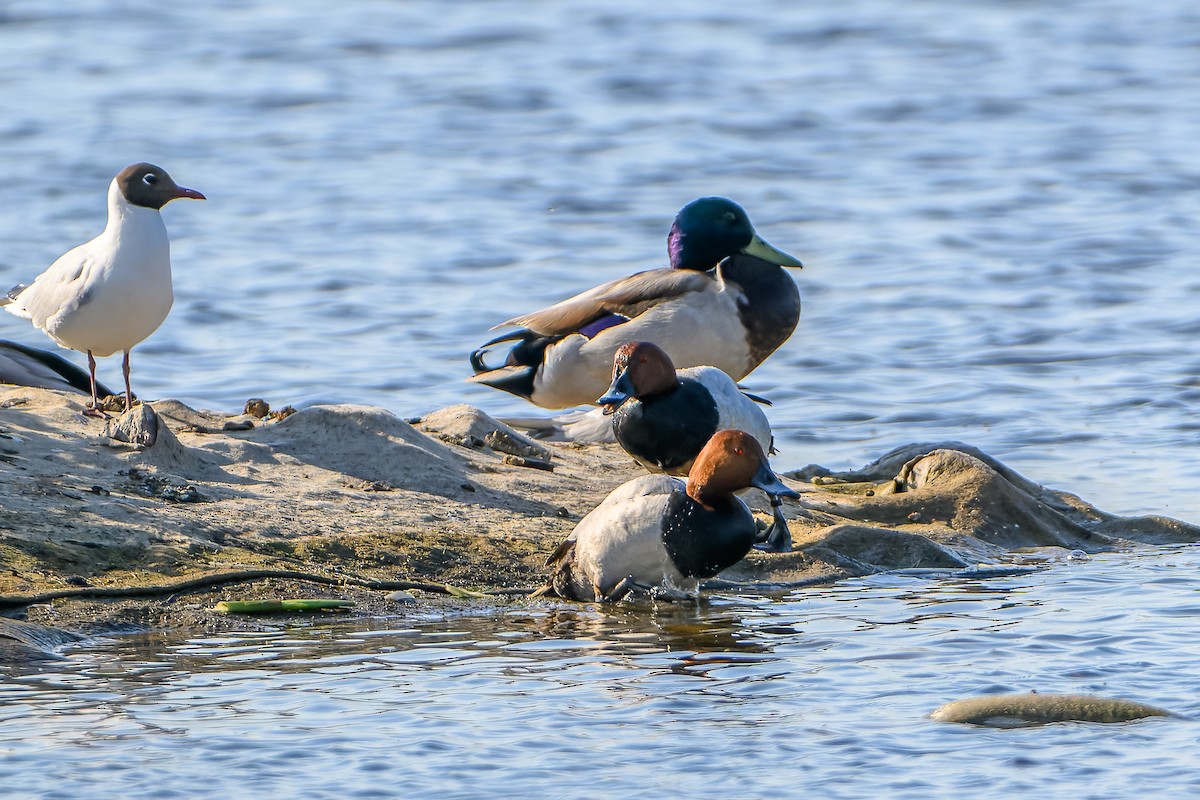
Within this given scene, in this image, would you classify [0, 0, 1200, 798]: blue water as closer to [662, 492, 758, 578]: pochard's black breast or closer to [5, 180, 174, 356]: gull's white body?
[662, 492, 758, 578]: pochard's black breast

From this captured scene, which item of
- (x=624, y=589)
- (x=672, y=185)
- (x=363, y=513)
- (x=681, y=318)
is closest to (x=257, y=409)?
(x=363, y=513)

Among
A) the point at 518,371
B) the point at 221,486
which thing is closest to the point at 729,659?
the point at 221,486

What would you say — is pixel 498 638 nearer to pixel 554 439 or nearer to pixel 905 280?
pixel 554 439

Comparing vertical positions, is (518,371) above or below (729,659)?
above

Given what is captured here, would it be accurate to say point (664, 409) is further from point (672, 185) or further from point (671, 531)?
point (672, 185)

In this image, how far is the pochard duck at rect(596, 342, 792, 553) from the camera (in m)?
8.59

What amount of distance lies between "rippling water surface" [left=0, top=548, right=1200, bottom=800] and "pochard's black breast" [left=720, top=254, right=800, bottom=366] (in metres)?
3.40

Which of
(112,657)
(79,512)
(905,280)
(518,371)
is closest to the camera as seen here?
(112,657)

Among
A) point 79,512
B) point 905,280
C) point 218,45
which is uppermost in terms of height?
point 218,45

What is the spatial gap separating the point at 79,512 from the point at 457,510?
5.56 feet

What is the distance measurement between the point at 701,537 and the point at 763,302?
12.5ft

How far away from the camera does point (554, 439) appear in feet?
35.0

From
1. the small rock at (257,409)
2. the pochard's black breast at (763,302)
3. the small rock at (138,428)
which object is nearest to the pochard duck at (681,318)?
the pochard's black breast at (763,302)

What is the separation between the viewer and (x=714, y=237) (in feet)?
37.2
